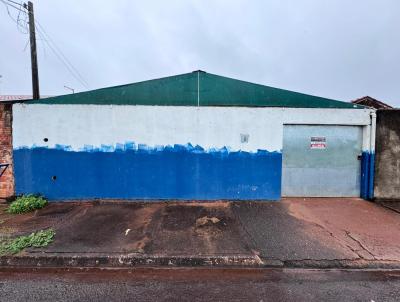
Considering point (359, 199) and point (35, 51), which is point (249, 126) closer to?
point (359, 199)

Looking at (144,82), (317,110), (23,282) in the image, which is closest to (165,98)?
(144,82)

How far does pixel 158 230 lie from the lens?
18.5 ft

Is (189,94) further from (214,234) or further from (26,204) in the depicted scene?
(26,204)

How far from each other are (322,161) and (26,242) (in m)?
7.26

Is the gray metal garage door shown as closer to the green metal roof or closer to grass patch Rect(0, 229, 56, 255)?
the green metal roof

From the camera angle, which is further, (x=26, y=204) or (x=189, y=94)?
(x=189, y=94)

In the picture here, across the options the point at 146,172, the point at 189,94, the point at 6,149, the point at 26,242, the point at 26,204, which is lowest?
the point at 26,242

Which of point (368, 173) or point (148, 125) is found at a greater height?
point (148, 125)

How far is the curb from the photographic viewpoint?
14.4 ft

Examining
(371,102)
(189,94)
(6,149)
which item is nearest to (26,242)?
(6,149)

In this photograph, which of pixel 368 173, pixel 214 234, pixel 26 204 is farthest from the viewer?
pixel 368 173

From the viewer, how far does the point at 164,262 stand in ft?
14.6

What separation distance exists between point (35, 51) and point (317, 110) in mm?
9895

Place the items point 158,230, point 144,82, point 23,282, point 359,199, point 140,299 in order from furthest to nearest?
point 359,199, point 144,82, point 158,230, point 23,282, point 140,299
